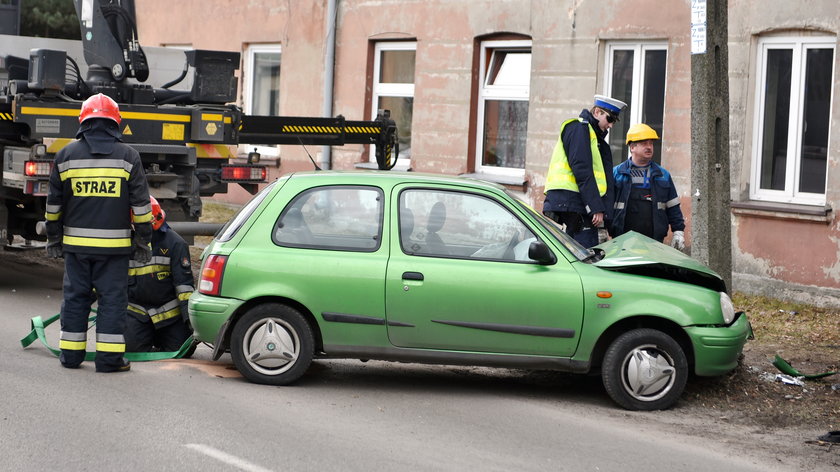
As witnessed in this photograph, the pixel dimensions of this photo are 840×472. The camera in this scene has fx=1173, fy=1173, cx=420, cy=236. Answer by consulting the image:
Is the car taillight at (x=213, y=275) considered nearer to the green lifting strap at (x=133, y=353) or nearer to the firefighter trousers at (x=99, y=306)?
the firefighter trousers at (x=99, y=306)

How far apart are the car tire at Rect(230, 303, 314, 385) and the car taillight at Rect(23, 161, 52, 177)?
392 cm

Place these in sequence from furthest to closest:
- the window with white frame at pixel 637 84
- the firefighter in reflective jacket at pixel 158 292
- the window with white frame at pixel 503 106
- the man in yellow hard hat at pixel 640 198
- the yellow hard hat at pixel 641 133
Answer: the window with white frame at pixel 503 106 → the window with white frame at pixel 637 84 → the man in yellow hard hat at pixel 640 198 → the yellow hard hat at pixel 641 133 → the firefighter in reflective jacket at pixel 158 292

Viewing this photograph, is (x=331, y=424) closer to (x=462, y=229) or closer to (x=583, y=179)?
(x=462, y=229)

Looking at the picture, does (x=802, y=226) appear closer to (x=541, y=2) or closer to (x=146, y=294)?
(x=541, y=2)

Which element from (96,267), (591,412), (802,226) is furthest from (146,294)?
(802,226)

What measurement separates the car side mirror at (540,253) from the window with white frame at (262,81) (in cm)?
1249

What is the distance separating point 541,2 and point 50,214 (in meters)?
8.65

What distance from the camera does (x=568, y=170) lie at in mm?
9258

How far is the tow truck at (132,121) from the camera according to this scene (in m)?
10.6

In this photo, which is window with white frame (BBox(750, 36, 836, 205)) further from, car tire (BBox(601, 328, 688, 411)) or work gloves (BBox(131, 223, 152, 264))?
work gloves (BBox(131, 223, 152, 264))

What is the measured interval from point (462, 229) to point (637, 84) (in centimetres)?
697

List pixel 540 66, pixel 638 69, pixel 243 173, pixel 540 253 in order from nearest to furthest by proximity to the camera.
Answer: pixel 540 253, pixel 243 173, pixel 638 69, pixel 540 66

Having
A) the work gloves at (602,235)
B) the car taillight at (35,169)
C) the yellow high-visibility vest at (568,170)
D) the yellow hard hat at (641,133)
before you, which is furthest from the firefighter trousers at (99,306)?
the yellow hard hat at (641,133)

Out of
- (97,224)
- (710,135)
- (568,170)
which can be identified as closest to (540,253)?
(568,170)
